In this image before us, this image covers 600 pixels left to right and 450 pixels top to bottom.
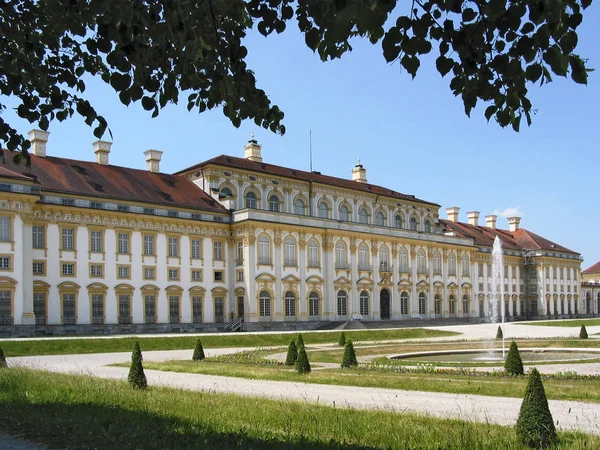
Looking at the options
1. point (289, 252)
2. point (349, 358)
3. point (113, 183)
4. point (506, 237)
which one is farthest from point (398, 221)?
point (349, 358)

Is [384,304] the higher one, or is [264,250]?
[264,250]

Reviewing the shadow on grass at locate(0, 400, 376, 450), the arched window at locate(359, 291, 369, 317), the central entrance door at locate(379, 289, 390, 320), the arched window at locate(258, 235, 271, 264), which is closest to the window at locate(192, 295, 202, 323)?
the arched window at locate(258, 235, 271, 264)

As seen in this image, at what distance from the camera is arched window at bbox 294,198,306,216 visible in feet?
196

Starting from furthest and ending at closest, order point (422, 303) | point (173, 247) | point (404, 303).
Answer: point (422, 303) < point (404, 303) < point (173, 247)

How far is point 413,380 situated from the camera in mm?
16812

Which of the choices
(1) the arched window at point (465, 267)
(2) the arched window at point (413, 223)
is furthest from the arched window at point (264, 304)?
(1) the arched window at point (465, 267)

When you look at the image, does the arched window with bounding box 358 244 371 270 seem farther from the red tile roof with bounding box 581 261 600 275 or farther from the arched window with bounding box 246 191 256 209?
the red tile roof with bounding box 581 261 600 275

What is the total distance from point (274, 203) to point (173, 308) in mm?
13496

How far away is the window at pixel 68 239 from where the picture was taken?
1735 inches

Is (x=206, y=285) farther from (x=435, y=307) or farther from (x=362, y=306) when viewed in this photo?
(x=435, y=307)

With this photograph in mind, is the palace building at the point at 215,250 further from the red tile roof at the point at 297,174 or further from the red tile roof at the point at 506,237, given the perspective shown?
the red tile roof at the point at 506,237

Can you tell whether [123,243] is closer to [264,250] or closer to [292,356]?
[264,250]

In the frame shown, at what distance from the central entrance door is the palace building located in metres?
0.18

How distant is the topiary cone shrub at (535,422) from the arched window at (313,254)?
47.6 meters
